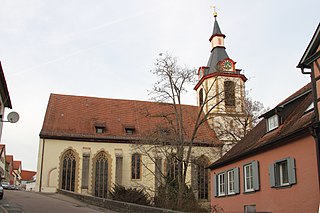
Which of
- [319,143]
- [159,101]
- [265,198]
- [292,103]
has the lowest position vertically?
[265,198]

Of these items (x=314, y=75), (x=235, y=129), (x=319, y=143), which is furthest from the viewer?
(x=235, y=129)

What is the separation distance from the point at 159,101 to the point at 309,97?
493 inches

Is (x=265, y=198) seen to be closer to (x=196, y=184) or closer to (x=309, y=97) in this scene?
(x=309, y=97)

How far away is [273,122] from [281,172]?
3.31 m

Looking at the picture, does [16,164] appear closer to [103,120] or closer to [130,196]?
[103,120]

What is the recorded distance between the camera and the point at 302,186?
1396cm

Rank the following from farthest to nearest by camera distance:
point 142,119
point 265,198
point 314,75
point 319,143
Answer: point 142,119 → point 265,198 → point 314,75 → point 319,143

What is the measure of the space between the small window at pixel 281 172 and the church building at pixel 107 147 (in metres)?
15.9

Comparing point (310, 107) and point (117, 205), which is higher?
point (310, 107)

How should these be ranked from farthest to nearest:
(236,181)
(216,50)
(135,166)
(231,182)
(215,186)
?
(216,50), (135,166), (215,186), (231,182), (236,181)

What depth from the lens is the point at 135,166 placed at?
119 feet

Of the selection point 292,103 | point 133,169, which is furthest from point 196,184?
point 292,103

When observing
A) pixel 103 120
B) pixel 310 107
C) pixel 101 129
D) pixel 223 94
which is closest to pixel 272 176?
pixel 310 107

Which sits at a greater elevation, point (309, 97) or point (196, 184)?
point (309, 97)
